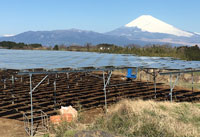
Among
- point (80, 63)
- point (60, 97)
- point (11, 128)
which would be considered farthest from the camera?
point (60, 97)

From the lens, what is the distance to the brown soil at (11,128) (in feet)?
38.1

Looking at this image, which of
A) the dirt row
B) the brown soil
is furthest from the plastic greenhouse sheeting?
the brown soil

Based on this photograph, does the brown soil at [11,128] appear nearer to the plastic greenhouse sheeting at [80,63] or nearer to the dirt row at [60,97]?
the dirt row at [60,97]

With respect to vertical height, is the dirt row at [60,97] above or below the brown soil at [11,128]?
above

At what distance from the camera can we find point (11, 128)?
12.5 meters

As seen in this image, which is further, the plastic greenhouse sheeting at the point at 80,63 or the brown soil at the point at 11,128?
the plastic greenhouse sheeting at the point at 80,63

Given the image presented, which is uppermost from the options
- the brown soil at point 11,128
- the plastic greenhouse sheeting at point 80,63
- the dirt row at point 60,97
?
the plastic greenhouse sheeting at point 80,63

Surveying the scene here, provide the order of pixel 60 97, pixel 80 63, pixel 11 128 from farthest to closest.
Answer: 1. pixel 60 97
2. pixel 80 63
3. pixel 11 128

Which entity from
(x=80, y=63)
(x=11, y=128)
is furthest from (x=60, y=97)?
(x=11, y=128)

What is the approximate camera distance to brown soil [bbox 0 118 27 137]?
1161 centimetres

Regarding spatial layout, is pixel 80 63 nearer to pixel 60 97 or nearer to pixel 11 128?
pixel 60 97

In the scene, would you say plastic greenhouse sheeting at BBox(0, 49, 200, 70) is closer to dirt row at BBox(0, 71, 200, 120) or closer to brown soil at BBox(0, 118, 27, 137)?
dirt row at BBox(0, 71, 200, 120)

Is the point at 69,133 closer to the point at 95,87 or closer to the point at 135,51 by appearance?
the point at 95,87

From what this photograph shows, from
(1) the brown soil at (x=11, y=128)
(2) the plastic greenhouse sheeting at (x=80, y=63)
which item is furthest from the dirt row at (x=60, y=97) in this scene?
(2) the plastic greenhouse sheeting at (x=80, y=63)
